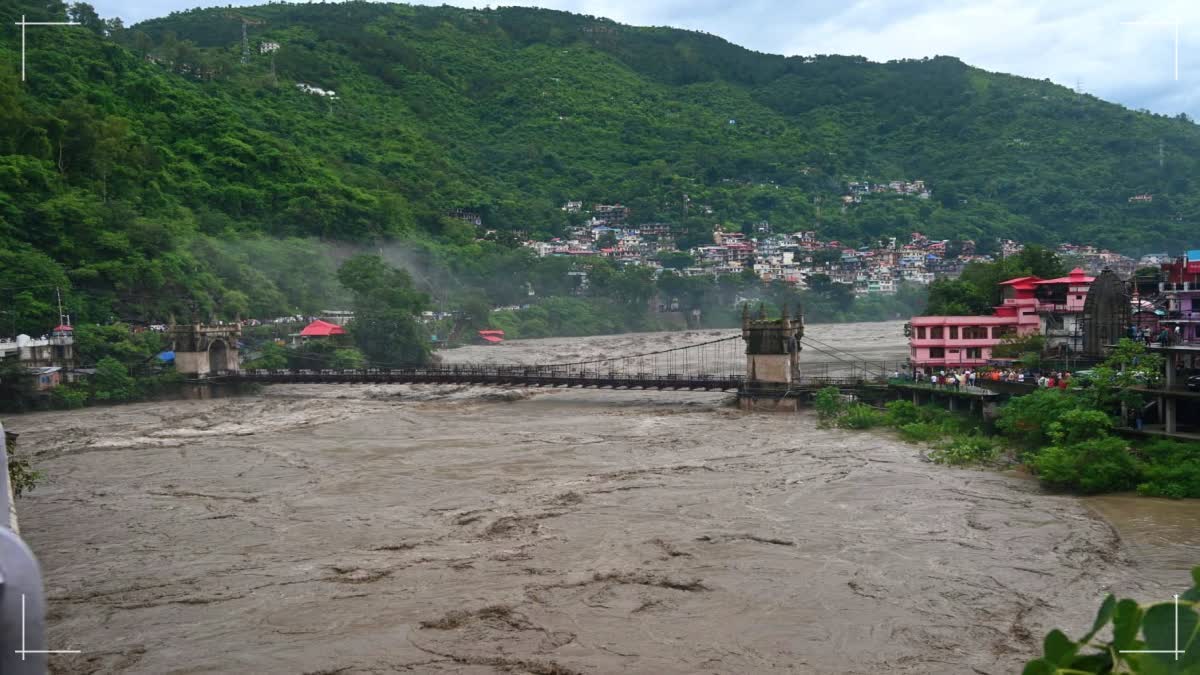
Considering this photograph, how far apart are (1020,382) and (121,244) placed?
36378 millimetres

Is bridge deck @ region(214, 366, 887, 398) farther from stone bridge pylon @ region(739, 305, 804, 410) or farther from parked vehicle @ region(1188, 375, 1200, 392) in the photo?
parked vehicle @ region(1188, 375, 1200, 392)

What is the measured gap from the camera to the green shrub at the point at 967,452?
22469 millimetres

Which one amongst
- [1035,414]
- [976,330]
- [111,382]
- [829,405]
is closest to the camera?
[1035,414]

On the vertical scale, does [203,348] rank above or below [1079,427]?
above

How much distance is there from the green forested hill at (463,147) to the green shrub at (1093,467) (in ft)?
116

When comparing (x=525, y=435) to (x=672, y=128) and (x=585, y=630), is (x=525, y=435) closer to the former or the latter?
(x=585, y=630)

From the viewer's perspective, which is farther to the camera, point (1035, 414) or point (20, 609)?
point (1035, 414)

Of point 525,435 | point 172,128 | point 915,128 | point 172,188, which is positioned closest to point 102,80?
point 172,128

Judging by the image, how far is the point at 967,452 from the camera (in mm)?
22469

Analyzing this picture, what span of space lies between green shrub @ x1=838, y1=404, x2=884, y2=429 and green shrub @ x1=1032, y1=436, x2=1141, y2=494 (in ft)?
28.3

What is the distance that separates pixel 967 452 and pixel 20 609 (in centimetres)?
2282

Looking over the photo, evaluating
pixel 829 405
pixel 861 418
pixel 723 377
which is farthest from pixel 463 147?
pixel 861 418

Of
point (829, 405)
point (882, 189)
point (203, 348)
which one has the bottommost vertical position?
point (829, 405)

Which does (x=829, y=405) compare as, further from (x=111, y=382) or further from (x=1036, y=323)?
(x=111, y=382)
